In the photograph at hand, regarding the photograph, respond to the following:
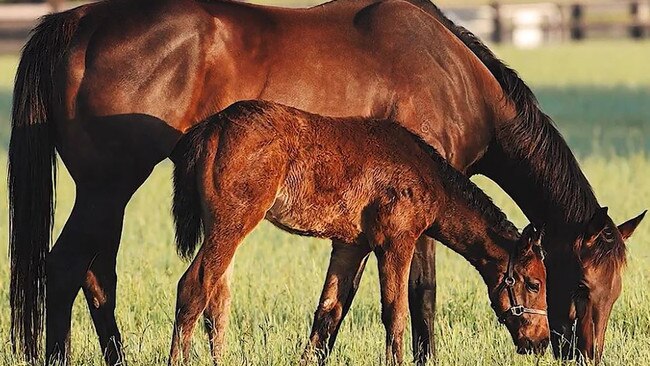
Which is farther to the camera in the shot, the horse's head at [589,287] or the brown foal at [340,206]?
the horse's head at [589,287]

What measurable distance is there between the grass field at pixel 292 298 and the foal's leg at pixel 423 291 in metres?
0.14

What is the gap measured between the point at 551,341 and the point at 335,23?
2.05 m

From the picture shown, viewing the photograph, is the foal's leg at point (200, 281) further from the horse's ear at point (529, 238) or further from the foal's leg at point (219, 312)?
the horse's ear at point (529, 238)

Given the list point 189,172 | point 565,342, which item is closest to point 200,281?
point 189,172

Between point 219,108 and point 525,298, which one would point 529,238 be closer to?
point 525,298

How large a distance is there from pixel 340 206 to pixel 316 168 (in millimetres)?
221

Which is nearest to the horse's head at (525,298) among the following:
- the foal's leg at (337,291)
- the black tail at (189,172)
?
the foal's leg at (337,291)

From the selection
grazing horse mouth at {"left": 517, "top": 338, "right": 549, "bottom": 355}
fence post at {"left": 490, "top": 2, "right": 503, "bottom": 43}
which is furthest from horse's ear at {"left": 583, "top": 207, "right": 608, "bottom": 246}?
fence post at {"left": 490, "top": 2, "right": 503, "bottom": 43}

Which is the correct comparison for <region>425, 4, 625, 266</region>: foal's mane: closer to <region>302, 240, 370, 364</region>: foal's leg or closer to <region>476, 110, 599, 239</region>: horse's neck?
<region>476, 110, 599, 239</region>: horse's neck

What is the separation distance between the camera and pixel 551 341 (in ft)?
21.7

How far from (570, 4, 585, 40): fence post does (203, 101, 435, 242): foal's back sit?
37.8 meters

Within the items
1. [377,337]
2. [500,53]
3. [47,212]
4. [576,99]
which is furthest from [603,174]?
[500,53]

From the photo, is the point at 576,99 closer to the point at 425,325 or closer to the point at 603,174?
the point at 603,174

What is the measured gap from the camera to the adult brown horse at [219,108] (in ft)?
20.5
